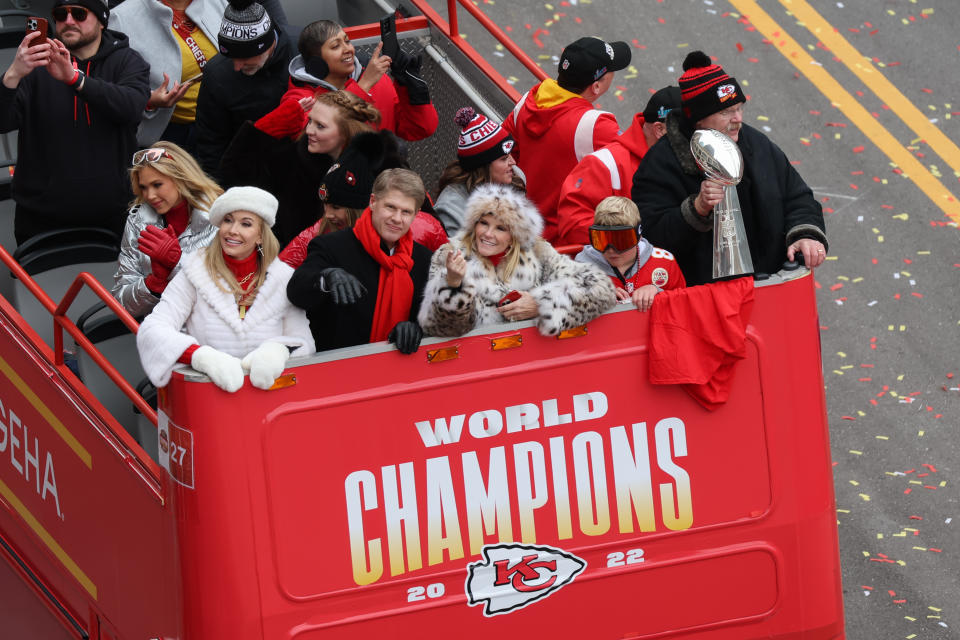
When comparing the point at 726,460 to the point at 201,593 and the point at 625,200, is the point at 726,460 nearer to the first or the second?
the point at 625,200

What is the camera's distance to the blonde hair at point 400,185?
5.51m

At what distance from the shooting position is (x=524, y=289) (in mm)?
5586

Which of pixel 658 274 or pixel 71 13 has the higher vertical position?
pixel 71 13

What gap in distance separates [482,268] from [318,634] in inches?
57.8

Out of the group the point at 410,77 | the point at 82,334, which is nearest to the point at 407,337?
the point at 82,334

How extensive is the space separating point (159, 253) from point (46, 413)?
84 cm

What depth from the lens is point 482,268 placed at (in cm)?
557

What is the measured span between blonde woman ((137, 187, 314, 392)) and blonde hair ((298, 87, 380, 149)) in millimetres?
1259

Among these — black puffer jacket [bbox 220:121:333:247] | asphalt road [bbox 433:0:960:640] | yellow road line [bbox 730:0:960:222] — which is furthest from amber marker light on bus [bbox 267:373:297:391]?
yellow road line [bbox 730:0:960:222]

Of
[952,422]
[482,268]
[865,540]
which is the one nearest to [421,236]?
[482,268]

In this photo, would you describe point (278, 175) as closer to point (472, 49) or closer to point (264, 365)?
point (472, 49)

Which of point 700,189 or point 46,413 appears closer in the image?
point 700,189

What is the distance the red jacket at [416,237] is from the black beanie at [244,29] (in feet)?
4.89

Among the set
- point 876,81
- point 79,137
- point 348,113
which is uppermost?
point 348,113
